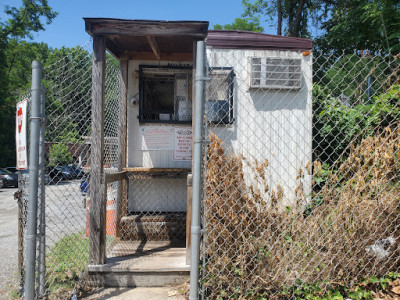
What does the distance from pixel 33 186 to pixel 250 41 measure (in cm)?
434

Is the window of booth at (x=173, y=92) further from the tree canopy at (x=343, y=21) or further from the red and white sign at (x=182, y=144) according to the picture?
the tree canopy at (x=343, y=21)

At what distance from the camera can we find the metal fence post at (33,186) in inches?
94.4

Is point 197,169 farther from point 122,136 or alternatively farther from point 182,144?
point 122,136

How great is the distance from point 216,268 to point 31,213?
1.68m

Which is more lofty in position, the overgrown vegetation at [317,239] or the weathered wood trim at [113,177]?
the weathered wood trim at [113,177]

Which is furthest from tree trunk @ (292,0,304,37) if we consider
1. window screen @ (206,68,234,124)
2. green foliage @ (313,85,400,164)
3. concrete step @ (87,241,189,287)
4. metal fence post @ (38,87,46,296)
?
metal fence post @ (38,87,46,296)

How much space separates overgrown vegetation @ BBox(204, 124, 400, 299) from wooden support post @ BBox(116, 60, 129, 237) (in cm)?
227

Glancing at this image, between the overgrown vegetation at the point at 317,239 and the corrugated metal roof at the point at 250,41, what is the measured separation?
3067mm

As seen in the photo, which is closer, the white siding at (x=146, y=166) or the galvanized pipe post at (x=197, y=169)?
the galvanized pipe post at (x=197, y=169)

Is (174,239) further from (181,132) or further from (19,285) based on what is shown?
(19,285)

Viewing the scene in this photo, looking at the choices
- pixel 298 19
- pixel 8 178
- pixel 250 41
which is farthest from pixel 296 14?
pixel 8 178

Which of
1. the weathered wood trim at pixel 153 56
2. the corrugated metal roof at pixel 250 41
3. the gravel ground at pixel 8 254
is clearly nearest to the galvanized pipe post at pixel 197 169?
the gravel ground at pixel 8 254

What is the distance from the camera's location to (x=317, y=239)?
2867mm

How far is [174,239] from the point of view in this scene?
15.3ft
